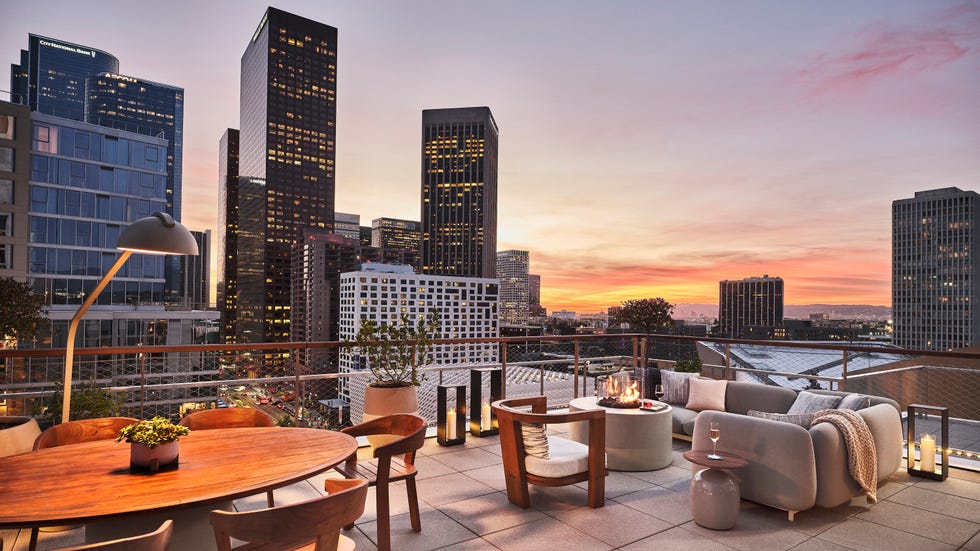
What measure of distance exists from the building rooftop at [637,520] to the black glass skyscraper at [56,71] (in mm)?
129238

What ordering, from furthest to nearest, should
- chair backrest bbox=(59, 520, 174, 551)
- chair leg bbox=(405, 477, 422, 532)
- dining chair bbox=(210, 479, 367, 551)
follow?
Answer: chair leg bbox=(405, 477, 422, 532)
dining chair bbox=(210, 479, 367, 551)
chair backrest bbox=(59, 520, 174, 551)

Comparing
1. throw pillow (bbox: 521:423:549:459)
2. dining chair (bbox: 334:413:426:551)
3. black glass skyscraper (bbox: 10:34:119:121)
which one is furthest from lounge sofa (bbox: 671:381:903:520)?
black glass skyscraper (bbox: 10:34:119:121)

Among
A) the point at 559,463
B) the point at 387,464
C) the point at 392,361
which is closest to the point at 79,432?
the point at 387,464

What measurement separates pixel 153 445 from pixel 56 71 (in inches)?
5487

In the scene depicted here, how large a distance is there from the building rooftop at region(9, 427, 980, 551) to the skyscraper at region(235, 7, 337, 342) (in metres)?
94.1

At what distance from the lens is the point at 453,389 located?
5.36 meters

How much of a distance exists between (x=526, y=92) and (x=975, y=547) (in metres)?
10.1

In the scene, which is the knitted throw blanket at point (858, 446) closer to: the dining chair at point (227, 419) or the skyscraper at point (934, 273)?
the dining chair at point (227, 419)

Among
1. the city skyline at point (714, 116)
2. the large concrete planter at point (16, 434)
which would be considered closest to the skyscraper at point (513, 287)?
the city skyline at point (714, 116)

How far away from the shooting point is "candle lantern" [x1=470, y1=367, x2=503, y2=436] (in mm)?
5598

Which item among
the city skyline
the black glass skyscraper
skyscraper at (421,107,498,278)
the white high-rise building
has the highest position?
the black glass skyscraper

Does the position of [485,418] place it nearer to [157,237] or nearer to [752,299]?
[157,237]

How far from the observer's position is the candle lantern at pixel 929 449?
4312 mm

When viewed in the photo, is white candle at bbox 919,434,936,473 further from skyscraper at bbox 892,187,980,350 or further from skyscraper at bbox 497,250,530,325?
skyscraper at bbox 497,250,530,325
